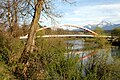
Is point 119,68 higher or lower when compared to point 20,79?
higher

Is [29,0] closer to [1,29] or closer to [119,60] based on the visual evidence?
[1,29]

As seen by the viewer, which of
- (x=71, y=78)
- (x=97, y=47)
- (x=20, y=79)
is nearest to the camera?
(x=71, y=78)

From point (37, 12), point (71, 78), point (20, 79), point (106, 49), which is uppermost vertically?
point (37, 12)

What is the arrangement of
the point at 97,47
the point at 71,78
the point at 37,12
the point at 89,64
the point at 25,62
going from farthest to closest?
the point at 37,12 → the point at 25,62 → the point at 97,47 → the point at 89,64 → the point at 71,78

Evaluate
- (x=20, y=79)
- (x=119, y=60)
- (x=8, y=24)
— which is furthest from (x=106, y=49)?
(x=8, y=24)

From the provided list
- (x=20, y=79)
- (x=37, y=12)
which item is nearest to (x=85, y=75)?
(x=20, y=79)

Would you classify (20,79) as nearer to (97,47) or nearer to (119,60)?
(97,47)

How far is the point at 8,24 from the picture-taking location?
1484 centimetres

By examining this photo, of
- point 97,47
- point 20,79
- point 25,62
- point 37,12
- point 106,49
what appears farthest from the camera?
point 37,12

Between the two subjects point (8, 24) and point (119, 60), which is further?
point (8, 24)

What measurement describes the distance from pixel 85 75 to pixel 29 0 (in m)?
5.72

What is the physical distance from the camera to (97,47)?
7527 mm

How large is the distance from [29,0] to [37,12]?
0.57m

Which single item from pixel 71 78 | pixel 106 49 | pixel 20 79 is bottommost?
pixel 20 79
